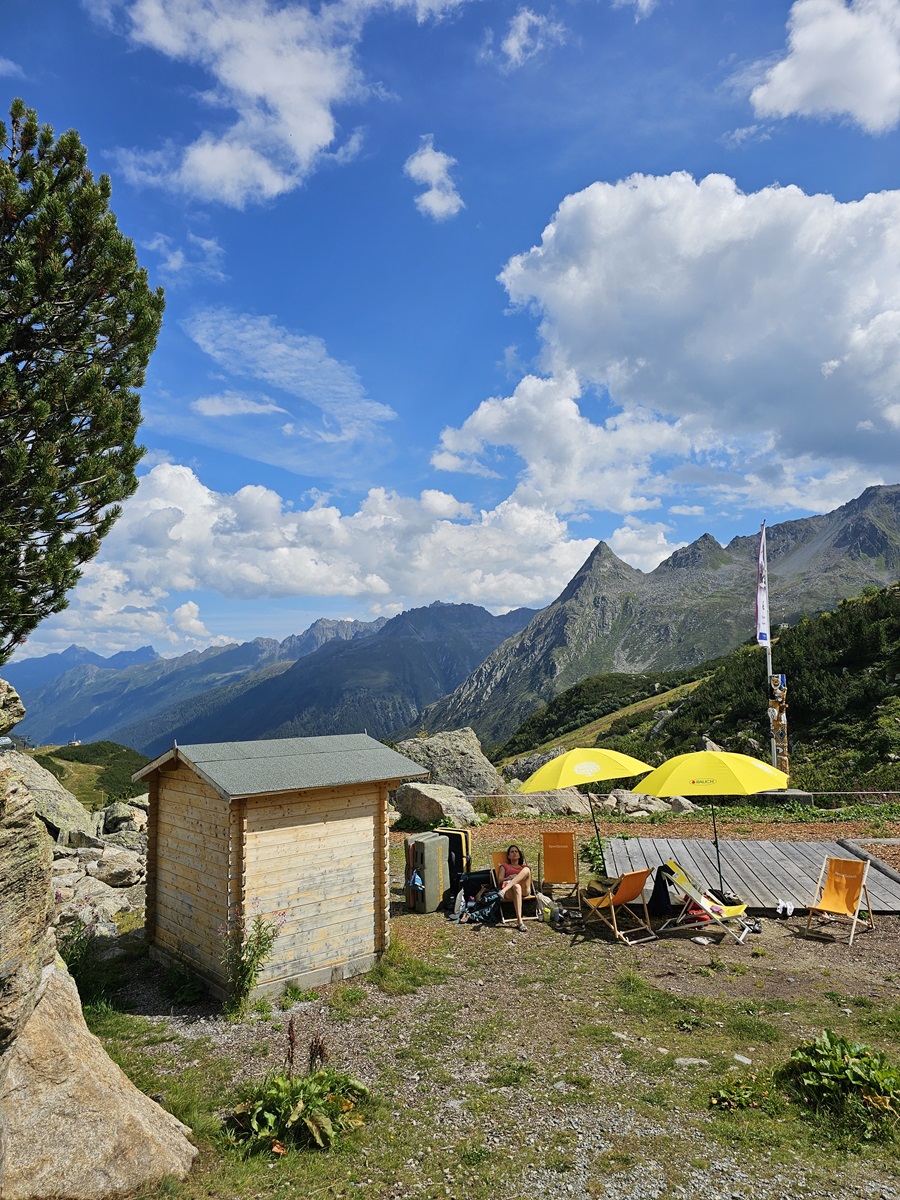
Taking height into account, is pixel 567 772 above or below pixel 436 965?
above

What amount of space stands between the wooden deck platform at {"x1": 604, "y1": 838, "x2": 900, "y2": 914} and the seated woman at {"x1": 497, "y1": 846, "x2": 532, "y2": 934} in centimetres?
241

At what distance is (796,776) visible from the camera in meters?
27.8

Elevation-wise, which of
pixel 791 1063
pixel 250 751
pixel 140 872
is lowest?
pixel 140 872

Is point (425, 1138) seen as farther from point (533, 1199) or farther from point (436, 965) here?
point (436, 965)

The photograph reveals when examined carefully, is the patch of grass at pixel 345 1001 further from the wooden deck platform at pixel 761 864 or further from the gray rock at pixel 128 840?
the gray rock at pixel 128 840

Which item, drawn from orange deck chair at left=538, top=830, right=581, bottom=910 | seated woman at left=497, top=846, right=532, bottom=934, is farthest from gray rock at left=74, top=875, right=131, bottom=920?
orange deck chair at left=538, top=830, right=581, bottom=910

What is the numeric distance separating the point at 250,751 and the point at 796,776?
82.5 ft

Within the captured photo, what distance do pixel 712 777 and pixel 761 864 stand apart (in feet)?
17.4

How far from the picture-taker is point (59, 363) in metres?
11.1

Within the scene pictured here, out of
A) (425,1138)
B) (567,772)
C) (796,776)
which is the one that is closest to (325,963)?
(425,1138)

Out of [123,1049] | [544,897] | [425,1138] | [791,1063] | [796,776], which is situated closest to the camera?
[425,1138]

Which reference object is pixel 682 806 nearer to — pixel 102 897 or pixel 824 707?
pixel 824 707

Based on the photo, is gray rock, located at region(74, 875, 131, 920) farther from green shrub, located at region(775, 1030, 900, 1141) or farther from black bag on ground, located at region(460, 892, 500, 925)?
green shrub, located at region(775, 1030, 900, 1141)

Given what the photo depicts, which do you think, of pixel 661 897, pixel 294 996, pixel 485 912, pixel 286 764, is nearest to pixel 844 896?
pixel 661 897
